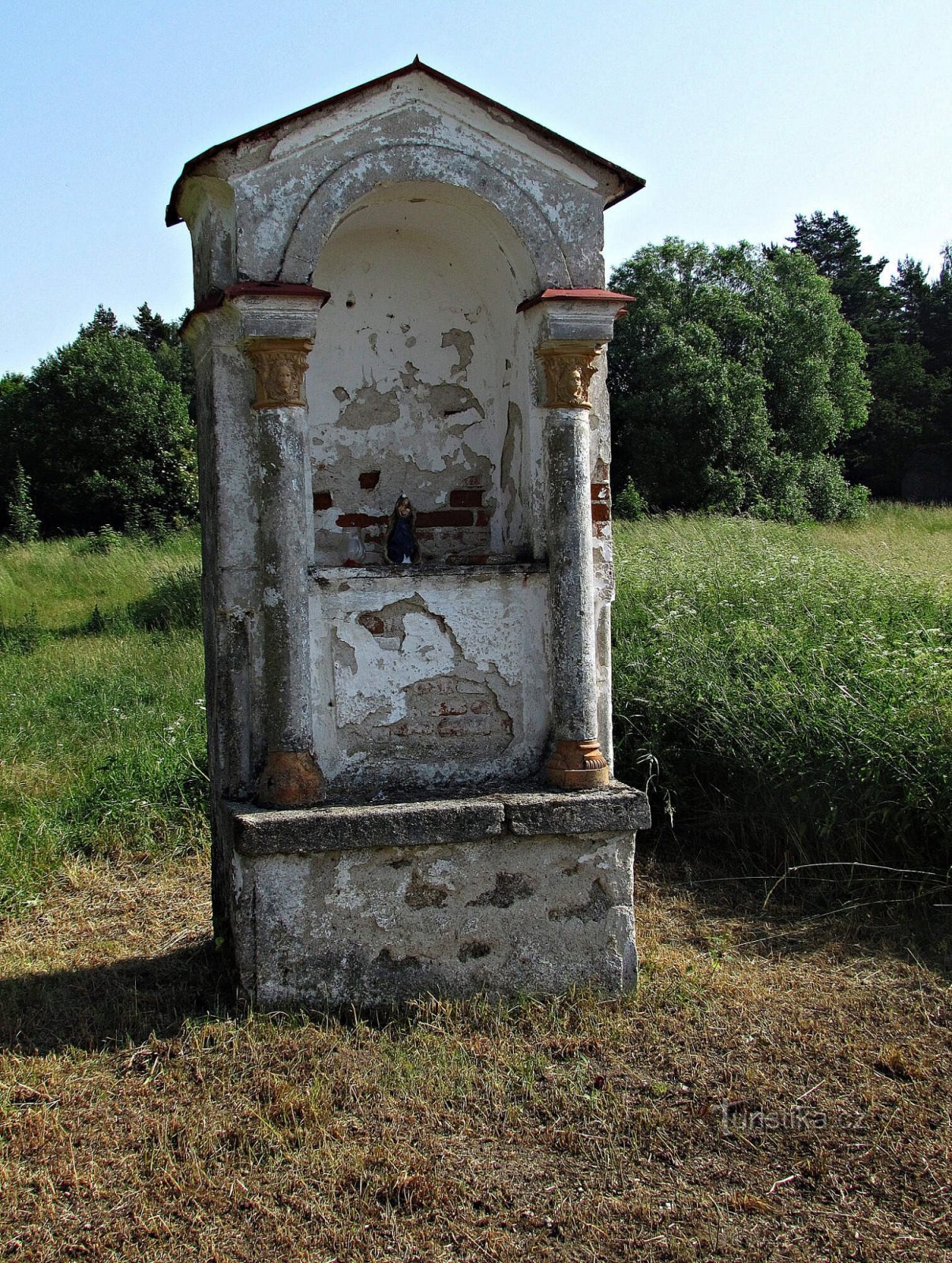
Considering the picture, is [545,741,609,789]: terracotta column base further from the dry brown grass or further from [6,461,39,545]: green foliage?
[6,461,39,545]: green foliage

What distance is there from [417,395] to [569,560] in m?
1.11

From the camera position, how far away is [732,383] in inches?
963

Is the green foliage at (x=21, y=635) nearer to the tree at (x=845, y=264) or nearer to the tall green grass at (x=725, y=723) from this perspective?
the tall green grass at (x=725, y=723)

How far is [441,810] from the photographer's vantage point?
381 centimetres

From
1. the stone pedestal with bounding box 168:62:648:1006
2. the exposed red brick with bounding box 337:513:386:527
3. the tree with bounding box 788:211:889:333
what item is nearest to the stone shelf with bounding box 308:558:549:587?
the stone pedestal with bounding box 168:62:648:1006

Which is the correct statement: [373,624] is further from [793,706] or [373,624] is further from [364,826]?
[793,706]

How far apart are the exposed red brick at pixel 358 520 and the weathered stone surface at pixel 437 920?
1489 millimetres

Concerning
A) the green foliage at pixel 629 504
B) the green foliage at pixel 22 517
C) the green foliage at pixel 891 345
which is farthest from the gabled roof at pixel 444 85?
the green foliage at pixel 891 345

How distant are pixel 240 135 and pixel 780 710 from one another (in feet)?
12.4

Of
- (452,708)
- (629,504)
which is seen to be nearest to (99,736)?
(452,708)

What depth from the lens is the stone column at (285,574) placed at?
3883mm

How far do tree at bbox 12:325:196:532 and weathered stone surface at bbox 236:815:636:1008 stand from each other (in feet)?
63.7

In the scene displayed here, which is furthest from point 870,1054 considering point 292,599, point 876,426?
point 876,426

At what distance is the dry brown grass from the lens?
2746 millimetres
